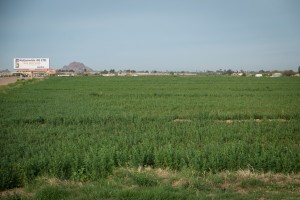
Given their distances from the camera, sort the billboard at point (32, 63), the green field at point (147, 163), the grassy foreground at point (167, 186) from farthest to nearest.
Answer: the billboard at point (32, 63), the green field at point (147, 163), the grassy foreground at point (167, 186)

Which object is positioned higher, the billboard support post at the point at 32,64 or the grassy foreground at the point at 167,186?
the billboard support post at the point at 32,64

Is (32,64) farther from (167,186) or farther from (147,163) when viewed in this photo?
(167,186)

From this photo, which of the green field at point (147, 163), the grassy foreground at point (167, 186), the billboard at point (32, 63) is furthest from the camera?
the billboard at point (32, 63)

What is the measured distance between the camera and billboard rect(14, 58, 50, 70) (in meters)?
90.6

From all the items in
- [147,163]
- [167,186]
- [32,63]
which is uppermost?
[32,63]

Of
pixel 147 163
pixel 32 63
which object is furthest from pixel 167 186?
pixel 32 63

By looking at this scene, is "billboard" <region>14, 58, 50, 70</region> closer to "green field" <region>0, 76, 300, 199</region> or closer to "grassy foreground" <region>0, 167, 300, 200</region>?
"green field" <region>0, 76, 300, 199</region>

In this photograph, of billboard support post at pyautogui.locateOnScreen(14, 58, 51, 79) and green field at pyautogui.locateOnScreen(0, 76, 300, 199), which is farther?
billboard support post at pyautogui.locateOnScreen(14, 58, 51, 79)

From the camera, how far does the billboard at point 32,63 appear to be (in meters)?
90.6

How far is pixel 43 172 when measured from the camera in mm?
7430

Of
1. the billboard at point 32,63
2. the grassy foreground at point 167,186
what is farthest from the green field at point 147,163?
the billboard at point 32,63

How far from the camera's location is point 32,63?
91.4m

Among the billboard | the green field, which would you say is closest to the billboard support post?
the billboard

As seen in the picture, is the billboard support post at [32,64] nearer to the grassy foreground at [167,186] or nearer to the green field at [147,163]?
the green field at [147,163]
